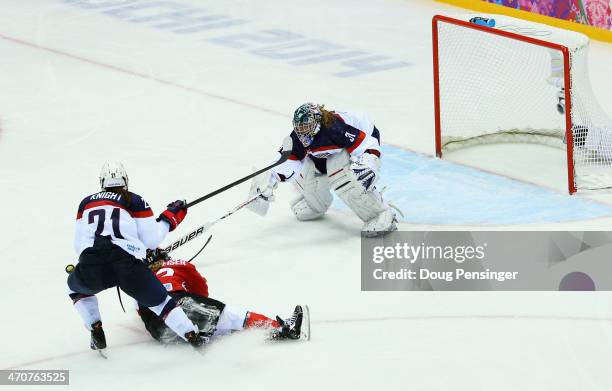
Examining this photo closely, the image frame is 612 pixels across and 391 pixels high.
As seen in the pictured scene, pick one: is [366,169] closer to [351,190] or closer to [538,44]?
[351,190]

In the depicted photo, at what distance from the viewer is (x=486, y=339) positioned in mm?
5543

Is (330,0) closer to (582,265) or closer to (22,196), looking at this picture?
(22,196)

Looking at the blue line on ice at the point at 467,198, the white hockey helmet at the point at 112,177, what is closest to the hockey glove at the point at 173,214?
the white hockey helmet at the point at 112,177

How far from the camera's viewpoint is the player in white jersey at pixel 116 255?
5219 mm

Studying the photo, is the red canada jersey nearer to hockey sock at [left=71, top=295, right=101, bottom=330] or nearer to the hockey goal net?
hockey sock at [left=71, top=295, right=101, bottom=330]

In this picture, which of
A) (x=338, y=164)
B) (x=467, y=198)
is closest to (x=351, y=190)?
(x=338, y=164)

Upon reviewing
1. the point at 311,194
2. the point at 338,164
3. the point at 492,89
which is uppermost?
the point at 492,89

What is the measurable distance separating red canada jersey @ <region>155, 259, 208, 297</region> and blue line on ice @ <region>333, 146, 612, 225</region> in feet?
5.44

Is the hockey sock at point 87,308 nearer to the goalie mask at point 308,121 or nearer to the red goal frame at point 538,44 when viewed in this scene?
the goalie mask at point 308,121

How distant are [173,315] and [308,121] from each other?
63.0 inches

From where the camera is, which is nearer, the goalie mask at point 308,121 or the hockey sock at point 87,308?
the hockey sock at point 87,308

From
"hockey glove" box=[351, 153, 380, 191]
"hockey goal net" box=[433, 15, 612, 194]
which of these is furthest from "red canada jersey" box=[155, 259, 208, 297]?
"hockey goal net" box=[433, 15, 612, 194]

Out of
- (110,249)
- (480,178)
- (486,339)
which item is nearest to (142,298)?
(110,249)

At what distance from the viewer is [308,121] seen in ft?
21.2
